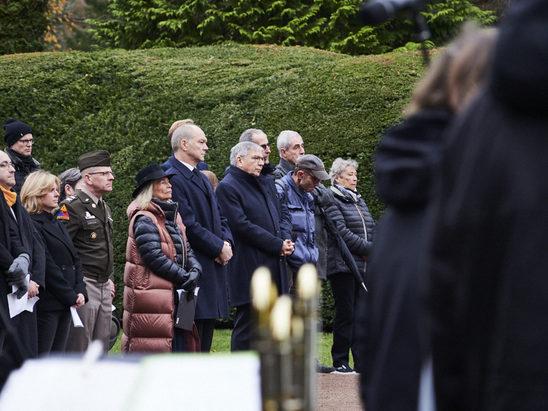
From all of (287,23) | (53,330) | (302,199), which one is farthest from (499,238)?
(287,23)

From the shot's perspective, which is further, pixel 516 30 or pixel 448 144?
pixel 448 144

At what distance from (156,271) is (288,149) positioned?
2.42m

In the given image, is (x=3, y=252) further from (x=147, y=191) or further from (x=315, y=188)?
(x=315, y=188)

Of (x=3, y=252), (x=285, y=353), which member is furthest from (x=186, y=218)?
(x=285, y=353)

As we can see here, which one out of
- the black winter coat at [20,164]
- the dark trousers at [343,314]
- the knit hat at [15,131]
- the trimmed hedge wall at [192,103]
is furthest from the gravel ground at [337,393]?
the knit hat at [15,131]

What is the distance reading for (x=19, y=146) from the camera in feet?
28.9

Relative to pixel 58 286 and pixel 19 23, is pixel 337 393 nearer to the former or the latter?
pixel 58 286

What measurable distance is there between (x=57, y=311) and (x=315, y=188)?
110 inches

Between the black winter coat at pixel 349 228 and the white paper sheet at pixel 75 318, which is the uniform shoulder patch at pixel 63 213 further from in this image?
the black winter coat at pixel 349 228

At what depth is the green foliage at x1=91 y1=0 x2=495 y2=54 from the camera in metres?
20.5

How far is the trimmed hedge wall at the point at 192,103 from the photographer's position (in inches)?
432

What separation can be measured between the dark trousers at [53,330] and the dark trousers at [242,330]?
1349 millimetres

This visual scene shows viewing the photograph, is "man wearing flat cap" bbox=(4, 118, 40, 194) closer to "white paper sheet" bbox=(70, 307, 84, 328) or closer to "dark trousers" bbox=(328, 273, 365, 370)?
"white paper sheet" bbox=(70, 307, 84, 328)

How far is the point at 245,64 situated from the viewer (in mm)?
12758
